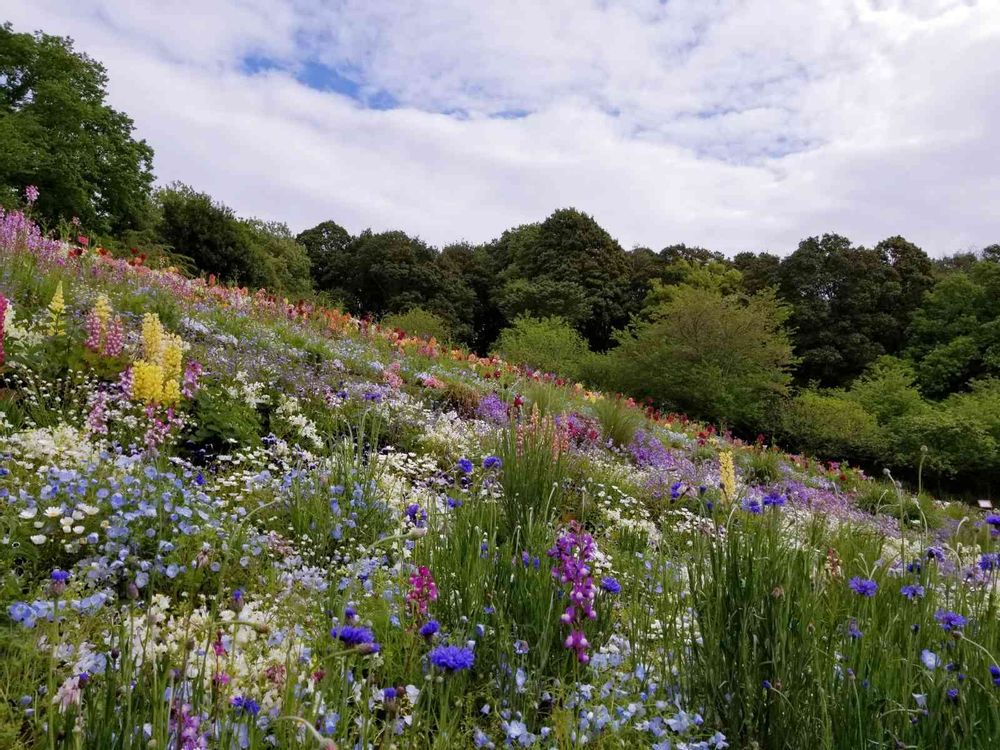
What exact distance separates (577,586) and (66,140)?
26.6 m

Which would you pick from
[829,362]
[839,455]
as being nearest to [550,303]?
[829,362]

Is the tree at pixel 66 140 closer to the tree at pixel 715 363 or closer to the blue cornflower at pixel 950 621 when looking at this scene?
the tree at pixel 715 363

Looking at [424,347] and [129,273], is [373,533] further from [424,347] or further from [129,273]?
[424,347]

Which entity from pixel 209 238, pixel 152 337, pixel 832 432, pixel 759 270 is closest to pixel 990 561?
pixel 152 337

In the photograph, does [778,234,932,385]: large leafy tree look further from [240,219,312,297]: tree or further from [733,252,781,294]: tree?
[240,219,312,297]: tree

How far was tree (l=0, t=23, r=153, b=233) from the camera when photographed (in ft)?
66.2

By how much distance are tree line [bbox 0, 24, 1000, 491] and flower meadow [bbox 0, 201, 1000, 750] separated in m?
8.53

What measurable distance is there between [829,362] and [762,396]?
12169 millimetres

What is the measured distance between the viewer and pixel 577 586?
2100mm

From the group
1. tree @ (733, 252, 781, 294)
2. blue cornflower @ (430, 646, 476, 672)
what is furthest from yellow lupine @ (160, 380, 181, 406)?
tree @ (733, 252, 781, 294)

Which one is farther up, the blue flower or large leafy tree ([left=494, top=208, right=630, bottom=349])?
large leafy tree ([left=494, top=208, right=630, bottom=349])

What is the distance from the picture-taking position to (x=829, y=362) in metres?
28.4

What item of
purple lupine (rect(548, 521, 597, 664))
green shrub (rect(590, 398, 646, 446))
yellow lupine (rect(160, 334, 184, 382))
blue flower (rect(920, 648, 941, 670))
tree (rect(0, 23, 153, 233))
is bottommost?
green shrub (rect(590, 398, 646, 446))

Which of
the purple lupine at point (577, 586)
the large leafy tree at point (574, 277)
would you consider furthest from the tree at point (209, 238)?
the purple lupine at point (577, 586)
